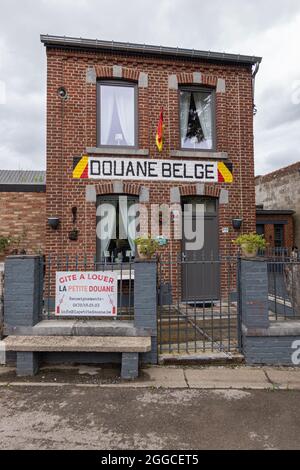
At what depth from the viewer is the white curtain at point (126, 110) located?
9273 mm

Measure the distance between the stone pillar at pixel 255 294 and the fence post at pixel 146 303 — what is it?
1449mm

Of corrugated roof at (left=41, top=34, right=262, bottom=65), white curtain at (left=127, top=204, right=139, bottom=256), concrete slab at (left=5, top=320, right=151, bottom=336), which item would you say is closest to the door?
white curtain at (left=127, top=204, right=139, bottom=256)

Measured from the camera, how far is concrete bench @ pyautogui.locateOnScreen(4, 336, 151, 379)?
15.9ft

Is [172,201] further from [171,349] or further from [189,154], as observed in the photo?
[171,349]

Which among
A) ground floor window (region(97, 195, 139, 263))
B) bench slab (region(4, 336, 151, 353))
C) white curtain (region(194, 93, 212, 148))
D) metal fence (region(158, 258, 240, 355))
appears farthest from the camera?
white curtain (region(194, 93, 212, 148))

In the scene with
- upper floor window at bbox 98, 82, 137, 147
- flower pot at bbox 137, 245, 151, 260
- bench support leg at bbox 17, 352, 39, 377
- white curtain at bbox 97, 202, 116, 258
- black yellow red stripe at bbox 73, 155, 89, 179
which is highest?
upper floor window at bbox 98, 82, 137, 147

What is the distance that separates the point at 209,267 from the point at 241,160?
10.4 ft

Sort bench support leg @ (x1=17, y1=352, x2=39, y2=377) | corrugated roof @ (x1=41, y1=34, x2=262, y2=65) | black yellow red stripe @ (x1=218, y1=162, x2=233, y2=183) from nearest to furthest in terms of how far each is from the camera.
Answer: bench support leg @ (x1=17, y1=352, x2=39, y2=377) < corrugated roof @ (x1=41, y1=34, x2=262, y2=65) < black yellow red stripe @ (x1=218, y1=162, x2=233, y2=183)

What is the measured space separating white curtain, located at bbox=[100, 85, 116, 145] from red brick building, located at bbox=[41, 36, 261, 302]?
0.03 m

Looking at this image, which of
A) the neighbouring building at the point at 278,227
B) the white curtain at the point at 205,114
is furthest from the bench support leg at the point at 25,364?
the neighbouring building at the point at 278,227

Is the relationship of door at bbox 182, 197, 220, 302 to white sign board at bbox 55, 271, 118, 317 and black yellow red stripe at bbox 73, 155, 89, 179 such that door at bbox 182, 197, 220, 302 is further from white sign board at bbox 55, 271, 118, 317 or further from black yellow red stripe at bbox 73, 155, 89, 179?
white sign board at bbox 55, 271, 118, 317

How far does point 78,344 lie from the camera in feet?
16.1

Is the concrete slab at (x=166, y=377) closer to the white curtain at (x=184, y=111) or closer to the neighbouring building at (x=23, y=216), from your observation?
the neighbouring building at (x=23, y=216)

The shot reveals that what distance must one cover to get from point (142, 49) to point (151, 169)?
318 centimetres
